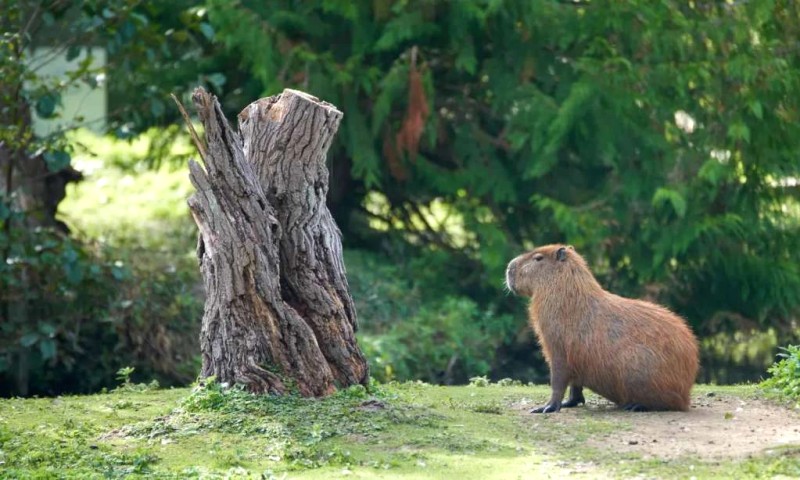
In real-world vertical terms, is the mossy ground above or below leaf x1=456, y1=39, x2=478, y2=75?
below

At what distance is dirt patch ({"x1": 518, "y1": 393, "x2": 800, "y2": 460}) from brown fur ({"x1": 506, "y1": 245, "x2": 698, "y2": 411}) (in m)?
0.14

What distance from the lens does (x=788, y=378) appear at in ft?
23.2

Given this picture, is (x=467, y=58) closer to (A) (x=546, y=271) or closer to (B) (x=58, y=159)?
(B) (x=58, y=159)

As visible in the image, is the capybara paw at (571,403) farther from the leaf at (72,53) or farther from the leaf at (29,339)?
the leaf at (72,53)

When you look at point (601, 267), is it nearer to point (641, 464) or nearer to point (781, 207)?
point (781, 207)

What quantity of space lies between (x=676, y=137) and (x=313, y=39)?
3577 mm

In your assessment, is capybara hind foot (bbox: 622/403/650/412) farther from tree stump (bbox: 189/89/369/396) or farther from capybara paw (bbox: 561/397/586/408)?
tree stump (bbox: 189/89/369/396)

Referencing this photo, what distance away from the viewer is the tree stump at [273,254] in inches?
249

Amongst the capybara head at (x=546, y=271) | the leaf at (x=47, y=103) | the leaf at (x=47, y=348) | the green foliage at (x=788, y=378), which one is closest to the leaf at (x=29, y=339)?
the leaf at (x=47, y=348)

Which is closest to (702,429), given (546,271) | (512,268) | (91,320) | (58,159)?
(546,271)

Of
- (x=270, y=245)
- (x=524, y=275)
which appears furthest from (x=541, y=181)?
(x=270, y=245)

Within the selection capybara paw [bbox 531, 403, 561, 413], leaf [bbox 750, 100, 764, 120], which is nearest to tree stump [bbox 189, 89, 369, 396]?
capybara paw [bbox 531, 403, 561, 413]

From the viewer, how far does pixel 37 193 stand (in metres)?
11.3

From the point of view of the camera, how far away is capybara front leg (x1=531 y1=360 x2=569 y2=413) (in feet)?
22.1
